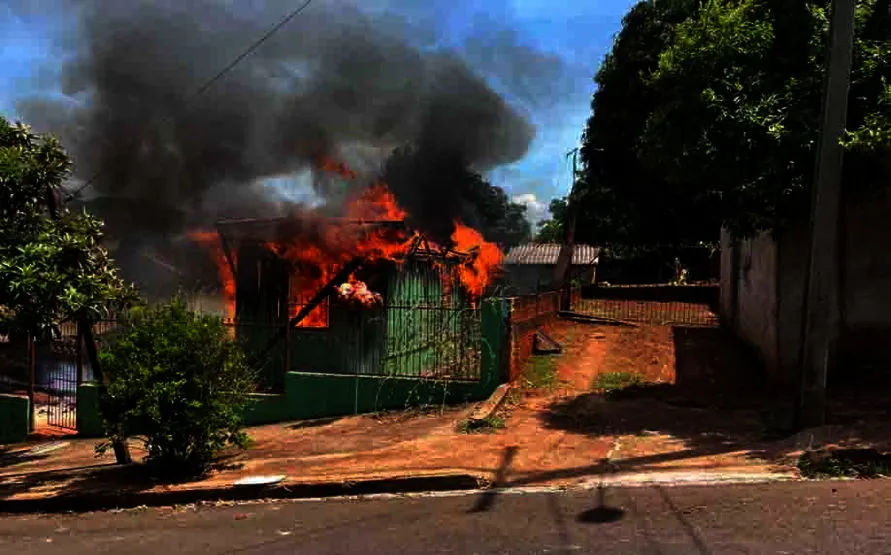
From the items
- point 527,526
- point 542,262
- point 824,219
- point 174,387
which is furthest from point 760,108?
point 542,262

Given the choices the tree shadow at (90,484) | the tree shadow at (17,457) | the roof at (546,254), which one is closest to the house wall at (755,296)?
the tree shadow at (90,484)

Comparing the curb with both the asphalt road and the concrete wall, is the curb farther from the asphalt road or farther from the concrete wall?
the concrete wall

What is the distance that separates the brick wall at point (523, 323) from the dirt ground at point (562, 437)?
249 millimetres

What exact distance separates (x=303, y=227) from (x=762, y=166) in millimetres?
8046

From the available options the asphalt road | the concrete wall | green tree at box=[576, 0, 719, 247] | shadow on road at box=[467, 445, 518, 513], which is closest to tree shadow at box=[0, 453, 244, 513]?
the asphalt road

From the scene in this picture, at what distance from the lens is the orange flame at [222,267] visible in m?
13.0

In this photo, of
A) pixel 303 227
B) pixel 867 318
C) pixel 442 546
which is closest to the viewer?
pixel 442 546

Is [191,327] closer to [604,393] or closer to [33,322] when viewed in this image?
[33,322]

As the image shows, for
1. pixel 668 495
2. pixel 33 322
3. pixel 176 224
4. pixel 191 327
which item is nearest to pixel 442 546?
pixel 668 495

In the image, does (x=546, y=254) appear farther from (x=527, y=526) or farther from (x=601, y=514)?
(x=527, y=526)

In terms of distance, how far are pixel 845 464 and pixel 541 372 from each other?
16.8 feet

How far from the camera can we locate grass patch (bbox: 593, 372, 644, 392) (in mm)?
9938

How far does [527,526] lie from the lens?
4805mm

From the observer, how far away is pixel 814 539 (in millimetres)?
4164
